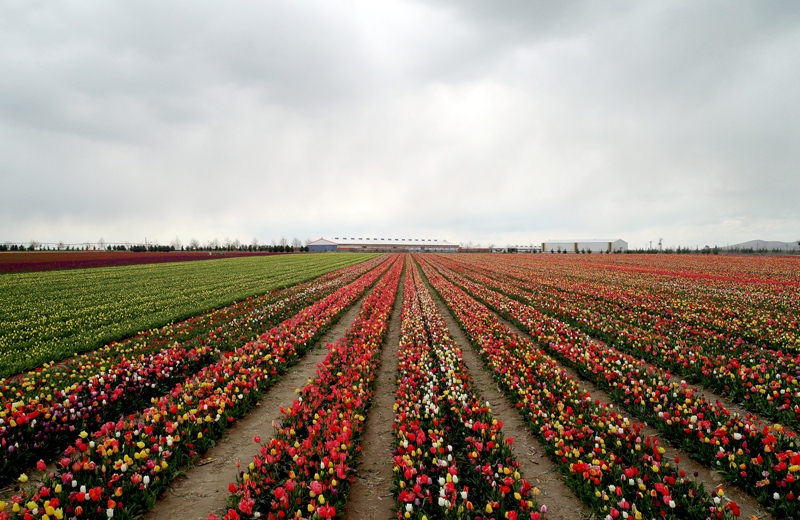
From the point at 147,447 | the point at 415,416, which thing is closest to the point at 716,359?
the point at 415,416

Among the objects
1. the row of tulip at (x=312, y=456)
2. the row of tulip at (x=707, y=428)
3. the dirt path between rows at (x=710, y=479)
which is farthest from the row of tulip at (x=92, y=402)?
the row of tulip at (x=707, y=428)

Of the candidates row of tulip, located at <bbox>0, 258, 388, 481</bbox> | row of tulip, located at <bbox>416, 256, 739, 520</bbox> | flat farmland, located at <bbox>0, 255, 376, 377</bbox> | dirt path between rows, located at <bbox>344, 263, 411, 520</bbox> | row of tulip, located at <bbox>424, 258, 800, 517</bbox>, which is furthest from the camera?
flat farmland, located at <bbox>0, 255, 376, 377</bbox>

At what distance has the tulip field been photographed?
13.5ft

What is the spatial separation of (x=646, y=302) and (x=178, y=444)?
19284 millimetres

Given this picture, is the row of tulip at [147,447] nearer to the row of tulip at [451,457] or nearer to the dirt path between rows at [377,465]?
the dirt path between rows at [377,465]

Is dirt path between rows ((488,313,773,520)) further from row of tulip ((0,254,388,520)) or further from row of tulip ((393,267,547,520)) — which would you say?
row of tulip ((0,254,388,520))

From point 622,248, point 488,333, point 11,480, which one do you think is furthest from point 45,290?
point 622,248

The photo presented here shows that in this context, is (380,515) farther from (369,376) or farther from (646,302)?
(646,302)

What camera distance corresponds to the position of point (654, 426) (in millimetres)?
6008

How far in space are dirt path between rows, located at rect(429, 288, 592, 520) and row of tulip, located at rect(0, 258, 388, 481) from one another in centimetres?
693

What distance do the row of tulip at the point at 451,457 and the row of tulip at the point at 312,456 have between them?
2.45ft

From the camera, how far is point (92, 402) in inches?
247

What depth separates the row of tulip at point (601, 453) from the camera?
392 cm

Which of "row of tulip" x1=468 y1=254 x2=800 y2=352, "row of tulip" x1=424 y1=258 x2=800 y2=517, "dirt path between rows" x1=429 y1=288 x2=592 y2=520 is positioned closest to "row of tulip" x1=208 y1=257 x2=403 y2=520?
"dirt path between rows" x1=429 y1=288 x2=592 y2=520
